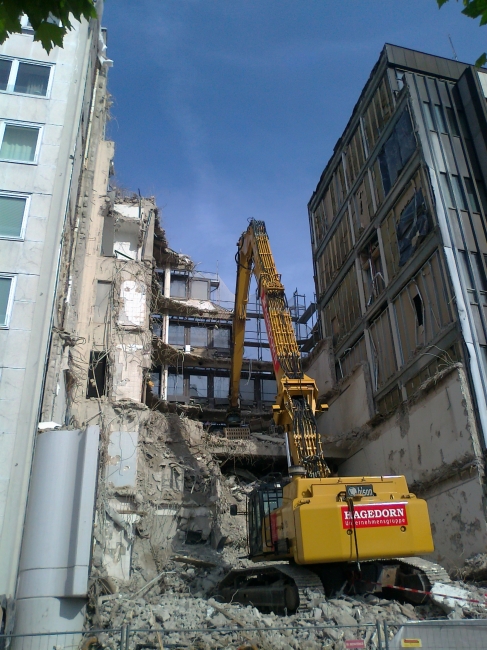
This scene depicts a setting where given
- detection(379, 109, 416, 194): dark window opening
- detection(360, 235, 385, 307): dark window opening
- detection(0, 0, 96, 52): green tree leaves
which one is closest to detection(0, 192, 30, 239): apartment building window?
detection(0, 0, 96, 52): green tree leaves

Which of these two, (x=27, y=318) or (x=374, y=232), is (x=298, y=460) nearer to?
(x=27, y=318)

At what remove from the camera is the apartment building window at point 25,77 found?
16.8m

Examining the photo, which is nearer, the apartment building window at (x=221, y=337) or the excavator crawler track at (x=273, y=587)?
the excavator crawler track at (x=273, y=587)

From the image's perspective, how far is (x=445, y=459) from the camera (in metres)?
18.6

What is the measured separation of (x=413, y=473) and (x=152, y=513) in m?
9.22

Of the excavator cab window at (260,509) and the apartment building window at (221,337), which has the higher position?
the apartment building window at (221,337)

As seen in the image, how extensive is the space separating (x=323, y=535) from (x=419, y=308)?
1264 centimetres

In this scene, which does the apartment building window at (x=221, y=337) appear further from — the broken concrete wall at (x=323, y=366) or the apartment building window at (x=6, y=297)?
the apartment building window at (x=6, y=297)

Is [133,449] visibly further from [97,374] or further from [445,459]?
[445,459]

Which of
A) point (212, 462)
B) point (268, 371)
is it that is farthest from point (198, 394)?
point (212, 462)

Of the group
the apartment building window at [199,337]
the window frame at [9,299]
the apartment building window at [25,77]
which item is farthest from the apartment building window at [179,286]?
the window frame at [9,299]

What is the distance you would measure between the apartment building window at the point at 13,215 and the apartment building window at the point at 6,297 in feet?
3.91

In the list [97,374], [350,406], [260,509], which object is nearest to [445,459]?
[260,509]

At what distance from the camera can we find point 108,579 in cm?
1416
